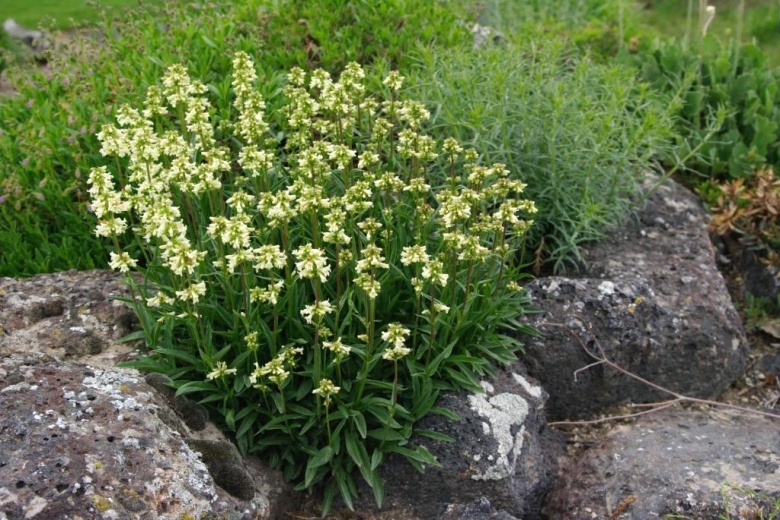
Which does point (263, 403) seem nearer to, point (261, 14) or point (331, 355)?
point (331, 355)

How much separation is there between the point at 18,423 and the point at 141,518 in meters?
0.59

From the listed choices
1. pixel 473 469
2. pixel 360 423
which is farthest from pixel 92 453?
pixel 473 469

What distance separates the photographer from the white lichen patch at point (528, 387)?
456 cm

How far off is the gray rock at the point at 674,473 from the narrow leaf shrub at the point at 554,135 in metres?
1.23

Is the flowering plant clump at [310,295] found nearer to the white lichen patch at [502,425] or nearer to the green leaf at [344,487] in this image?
the green leaf at [344,487]

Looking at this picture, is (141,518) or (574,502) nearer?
(141,518)

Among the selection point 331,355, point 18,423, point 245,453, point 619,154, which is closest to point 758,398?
point 619,154

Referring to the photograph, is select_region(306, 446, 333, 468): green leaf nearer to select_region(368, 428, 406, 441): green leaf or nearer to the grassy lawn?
select_region(368, 428, 406, 441): green leaf

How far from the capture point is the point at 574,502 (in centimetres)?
430

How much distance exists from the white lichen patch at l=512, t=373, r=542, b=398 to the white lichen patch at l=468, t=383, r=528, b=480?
130mm

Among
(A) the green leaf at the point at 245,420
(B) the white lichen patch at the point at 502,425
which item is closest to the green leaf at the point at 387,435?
(B) the white lichen patch at the point at 502,425

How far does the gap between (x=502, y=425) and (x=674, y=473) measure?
882mm

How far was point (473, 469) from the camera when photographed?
4.12 metres

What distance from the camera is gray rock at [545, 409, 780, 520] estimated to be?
406 centimetres
